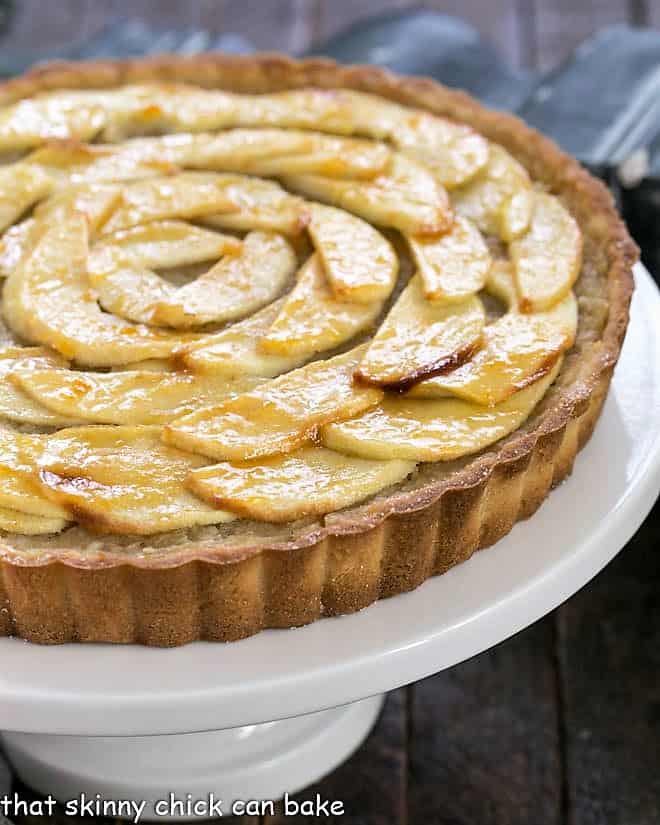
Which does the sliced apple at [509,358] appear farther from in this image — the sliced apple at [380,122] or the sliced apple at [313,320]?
the sliced apple at [380,122]

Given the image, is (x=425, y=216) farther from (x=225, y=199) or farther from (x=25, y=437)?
(x=25, y=437)

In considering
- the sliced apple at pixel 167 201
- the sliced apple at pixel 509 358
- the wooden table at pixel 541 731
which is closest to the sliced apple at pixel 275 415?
the sliced apple at pixel 509 358

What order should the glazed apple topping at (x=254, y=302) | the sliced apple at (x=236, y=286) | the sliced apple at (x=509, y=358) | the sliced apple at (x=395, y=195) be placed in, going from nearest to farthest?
the glazed apple topping at (x=254, y=302)
the sliced apple at (x=509, y=358)
the sliced apple at (x=236, y=286)
the sliced apple at (x=395, y=195)

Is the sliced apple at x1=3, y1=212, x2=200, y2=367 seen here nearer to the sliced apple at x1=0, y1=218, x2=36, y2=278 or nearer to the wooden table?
the sliced apple at x1=0, y1=218, x2=36, y2=278

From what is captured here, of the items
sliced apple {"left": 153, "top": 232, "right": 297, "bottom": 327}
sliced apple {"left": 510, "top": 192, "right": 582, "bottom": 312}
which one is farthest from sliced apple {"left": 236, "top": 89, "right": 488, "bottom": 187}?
sliced apple {"left": 153, "top": 232, "right": 297, "bottom": 327}

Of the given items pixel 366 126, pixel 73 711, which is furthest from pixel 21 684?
pixel 366 126

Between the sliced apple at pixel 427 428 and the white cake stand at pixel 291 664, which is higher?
the sliced apple at pixel 427 428

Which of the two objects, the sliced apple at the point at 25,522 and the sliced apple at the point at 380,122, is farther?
the sliced apple at the point at 380,122
